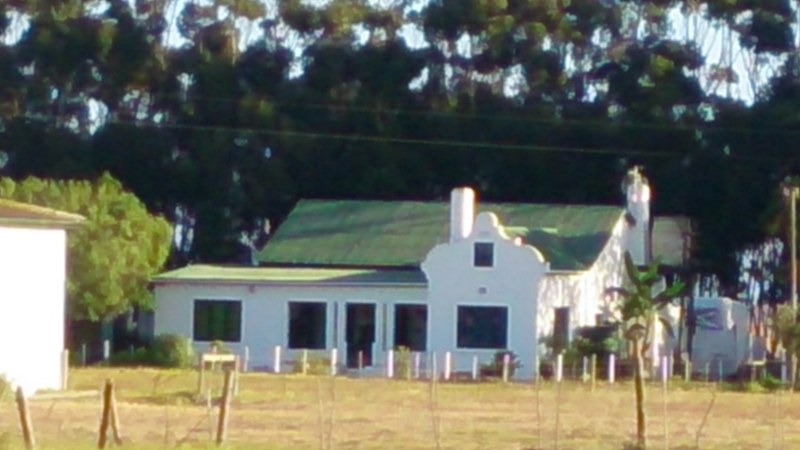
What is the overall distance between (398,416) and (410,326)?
84.0 feet

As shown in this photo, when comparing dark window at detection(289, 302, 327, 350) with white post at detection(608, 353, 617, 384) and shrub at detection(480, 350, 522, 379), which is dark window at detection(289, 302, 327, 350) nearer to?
shrub at detection(480, 350, 522, 379)

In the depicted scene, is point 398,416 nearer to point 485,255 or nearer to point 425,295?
point 485,255

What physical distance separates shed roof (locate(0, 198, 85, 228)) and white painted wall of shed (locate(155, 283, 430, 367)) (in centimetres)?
1759

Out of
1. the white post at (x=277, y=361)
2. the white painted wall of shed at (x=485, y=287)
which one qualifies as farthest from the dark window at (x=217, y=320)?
the white painted wall of shed at (x=485, y=287)

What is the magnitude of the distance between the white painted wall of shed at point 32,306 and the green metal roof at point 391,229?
23.0 m

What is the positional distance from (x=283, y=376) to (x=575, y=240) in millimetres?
14196

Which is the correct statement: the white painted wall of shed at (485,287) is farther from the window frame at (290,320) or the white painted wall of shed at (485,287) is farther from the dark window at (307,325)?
the dark window at (307,325)

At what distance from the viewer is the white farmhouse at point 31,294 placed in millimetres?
47688

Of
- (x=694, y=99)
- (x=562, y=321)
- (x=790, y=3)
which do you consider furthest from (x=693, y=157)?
(x=562, y=321)

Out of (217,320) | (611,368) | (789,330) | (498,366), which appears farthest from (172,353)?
(789,330)

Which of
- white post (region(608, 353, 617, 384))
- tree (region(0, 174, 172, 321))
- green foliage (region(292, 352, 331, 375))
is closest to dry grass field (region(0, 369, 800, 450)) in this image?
white post (region(608, 353, 617, 384))

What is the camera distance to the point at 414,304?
218ft

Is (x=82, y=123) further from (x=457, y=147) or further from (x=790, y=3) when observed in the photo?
(x=790, y=3)

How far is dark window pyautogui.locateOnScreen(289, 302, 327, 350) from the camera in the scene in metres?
67.1
